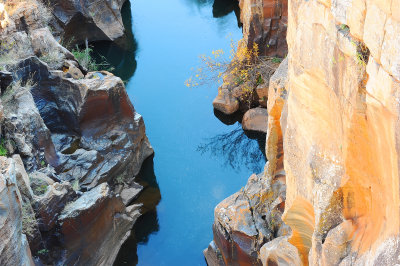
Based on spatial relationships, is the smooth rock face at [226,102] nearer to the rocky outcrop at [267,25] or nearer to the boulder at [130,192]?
the rocky outcrop at [267,25]

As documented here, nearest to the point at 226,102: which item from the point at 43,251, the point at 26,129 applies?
the point at 26,129

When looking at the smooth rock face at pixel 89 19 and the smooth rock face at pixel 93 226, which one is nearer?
the smooth rock face at pixel 93 226

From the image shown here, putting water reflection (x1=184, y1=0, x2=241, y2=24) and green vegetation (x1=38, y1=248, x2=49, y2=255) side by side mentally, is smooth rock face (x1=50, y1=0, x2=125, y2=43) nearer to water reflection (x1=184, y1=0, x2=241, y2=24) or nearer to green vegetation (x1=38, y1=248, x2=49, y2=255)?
water reflection (x1=184, y1=0, x2=241, y2=24)

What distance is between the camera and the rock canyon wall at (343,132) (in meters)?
5.04

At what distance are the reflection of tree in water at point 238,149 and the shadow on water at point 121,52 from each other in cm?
579

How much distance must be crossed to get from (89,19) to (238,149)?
911cm

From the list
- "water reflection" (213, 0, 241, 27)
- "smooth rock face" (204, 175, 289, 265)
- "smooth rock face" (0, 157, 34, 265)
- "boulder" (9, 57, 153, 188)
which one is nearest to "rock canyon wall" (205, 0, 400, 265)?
"smooth rock face" (204, 175, 289, 265)

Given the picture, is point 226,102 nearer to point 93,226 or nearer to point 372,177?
point 93,226

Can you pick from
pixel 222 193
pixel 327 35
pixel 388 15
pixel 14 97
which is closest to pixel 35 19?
pixel 14 97

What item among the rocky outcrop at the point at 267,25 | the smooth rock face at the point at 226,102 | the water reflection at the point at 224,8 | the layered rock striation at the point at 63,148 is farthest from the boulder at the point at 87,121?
the water reflection at the point at 224,8

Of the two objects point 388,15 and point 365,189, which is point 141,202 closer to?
point 365,189

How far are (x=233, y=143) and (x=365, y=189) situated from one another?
10.8 metres

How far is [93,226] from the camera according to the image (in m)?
12.1

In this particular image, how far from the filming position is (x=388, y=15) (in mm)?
4707
